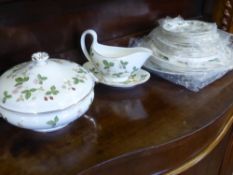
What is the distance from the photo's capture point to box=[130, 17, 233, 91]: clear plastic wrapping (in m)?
0.62

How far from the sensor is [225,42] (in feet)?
2.33

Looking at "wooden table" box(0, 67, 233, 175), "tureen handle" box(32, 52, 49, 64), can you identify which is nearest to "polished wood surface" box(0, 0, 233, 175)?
"wooden table" box(0, 67, 233, 175)

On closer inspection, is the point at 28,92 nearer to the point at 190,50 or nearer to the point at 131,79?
the point at 131,79

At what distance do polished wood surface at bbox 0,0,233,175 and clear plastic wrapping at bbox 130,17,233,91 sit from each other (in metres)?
0.02

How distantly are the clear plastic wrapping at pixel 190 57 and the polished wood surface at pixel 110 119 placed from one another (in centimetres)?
2

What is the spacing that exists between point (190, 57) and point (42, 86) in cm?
32

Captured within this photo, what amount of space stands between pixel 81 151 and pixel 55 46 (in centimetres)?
29

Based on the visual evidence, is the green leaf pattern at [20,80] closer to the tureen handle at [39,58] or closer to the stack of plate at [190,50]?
the tureen handle at [39,58]

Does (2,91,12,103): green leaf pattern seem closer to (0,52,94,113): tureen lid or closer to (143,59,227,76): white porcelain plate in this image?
(0,52,94,113): tureen lid

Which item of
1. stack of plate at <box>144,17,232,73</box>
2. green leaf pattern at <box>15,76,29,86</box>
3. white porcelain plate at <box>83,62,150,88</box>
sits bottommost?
white porcelain plate at <box>83,62,150,88</box>

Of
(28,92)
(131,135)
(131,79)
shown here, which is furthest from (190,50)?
(28,92)

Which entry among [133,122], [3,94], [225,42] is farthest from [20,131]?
[225,42]

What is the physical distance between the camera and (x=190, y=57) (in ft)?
2.06

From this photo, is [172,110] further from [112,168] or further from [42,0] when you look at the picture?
[42,0]
